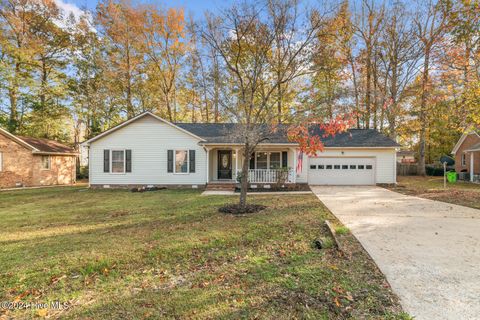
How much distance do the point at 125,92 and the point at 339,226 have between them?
23.1m

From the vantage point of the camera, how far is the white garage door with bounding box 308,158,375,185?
15125 millimetres

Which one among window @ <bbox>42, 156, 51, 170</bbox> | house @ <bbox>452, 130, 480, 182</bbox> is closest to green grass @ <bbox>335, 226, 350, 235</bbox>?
house @ <bbox>452, 130, 480, 182</bbox>

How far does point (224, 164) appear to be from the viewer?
49.9 ft

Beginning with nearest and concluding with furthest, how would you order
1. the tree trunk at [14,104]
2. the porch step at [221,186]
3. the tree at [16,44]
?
1. the porch step at [221,186]
2. the tree at [16,44]
3. the tree trunk at [14,104]

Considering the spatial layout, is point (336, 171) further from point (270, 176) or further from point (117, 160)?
point (117, 160)

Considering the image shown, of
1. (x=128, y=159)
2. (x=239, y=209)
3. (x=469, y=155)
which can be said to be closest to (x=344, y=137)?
(x=239, y=209)

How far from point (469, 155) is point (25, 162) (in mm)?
33784

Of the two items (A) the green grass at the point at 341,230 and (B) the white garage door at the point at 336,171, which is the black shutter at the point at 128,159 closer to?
(B) the white garage door at the point at 336,171

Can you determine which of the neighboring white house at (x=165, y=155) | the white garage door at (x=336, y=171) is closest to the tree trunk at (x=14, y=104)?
the neighboring white house at (x=165, y=155)

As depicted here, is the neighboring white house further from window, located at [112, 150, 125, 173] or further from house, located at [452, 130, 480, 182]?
house, located at [452, 130, 480, 182]

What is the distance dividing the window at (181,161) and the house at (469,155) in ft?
63.7

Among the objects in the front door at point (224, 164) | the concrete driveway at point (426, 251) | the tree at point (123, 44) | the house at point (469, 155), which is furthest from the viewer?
the tree at point (123, 44)

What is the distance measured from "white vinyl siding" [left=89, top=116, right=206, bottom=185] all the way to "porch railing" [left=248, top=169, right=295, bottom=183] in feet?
9.69

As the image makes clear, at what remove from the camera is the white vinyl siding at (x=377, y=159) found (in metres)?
14.9
